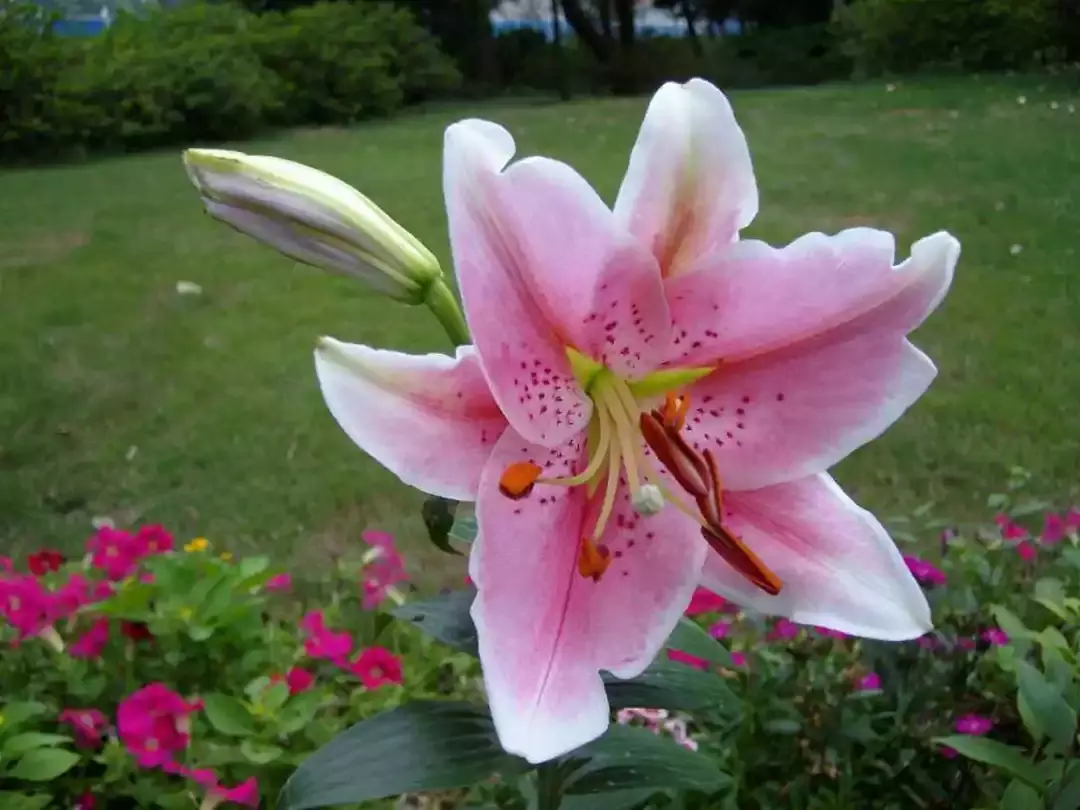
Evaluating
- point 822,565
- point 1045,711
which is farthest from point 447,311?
point 1045,711

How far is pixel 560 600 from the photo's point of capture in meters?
0.40

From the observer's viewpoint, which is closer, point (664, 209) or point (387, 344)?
point (664, 209)

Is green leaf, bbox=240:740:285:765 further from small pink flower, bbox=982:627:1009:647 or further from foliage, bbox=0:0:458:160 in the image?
foliage, bbox=0:0:458:160

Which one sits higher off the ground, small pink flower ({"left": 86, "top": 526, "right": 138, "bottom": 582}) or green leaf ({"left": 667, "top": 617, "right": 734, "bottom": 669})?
green leaf ({"left": 667, "top": 617, "right": 734, "bottom": 669})

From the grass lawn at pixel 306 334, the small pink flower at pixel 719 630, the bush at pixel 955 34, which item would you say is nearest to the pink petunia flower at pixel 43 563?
the grass lawn at pixel 306 334

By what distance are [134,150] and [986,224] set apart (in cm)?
369

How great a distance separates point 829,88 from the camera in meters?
6.69

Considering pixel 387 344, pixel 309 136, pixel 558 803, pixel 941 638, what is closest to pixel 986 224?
pixel 387 344

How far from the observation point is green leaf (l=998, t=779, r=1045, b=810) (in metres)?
0.80

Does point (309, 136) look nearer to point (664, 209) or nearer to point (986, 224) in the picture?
point (986, 224)

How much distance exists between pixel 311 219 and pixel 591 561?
0.15m

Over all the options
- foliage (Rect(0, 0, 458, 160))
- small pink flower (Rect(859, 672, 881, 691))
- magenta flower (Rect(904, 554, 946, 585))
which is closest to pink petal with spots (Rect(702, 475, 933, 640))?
magenta flower (Rect(904, 554, 946, 585))

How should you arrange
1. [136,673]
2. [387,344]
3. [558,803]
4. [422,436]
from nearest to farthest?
[422,436] → [558,803] → [136,673] → [387,344]

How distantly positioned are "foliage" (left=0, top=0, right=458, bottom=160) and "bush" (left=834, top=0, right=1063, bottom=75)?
99.7 inches
